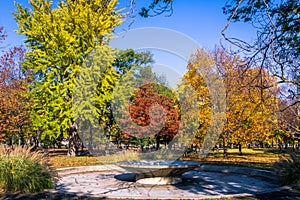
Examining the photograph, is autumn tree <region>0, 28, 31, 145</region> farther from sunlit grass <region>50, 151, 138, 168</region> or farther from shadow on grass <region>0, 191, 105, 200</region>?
shadow on grass <region>0, 191, 105, 200</region>

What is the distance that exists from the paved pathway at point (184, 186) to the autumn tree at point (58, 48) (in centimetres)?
905

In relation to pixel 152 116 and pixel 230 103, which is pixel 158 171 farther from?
pixel 152 116

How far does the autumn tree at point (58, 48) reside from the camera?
1817 cm

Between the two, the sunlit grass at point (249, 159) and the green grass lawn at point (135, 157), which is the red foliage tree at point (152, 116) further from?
the sunlit grass at point (249, 159)

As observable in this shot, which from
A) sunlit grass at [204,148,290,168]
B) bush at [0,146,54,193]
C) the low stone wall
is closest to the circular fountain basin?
bush at [0,146,54,193]

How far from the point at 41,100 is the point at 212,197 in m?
16.0

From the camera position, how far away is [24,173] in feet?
21.9

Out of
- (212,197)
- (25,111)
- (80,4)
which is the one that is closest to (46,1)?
(80,4)

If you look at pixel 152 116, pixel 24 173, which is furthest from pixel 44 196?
pixel 152 116

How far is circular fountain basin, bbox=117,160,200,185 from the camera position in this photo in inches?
284

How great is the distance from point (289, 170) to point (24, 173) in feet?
22.7

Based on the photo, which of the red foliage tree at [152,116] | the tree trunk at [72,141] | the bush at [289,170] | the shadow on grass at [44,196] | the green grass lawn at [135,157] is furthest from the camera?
the tree trunk at [72,141]

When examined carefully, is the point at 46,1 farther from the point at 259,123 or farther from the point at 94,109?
the point at 259,123

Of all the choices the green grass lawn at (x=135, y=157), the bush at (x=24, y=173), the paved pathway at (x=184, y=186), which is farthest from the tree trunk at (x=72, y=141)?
the bush at (x=24, y=173)
